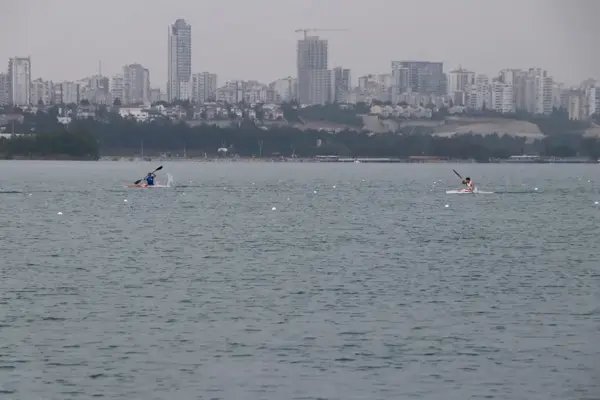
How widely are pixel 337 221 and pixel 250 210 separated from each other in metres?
10.4

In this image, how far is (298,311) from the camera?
29.9 m

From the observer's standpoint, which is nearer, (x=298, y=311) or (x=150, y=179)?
(x=298, y=311)

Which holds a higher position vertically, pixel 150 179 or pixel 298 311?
pixel 150 179

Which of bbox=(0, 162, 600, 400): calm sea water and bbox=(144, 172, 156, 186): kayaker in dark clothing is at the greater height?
bbox=(144, 172, 156, 186): kayaker in dark clothing

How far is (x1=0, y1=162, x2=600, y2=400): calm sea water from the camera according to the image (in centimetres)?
2288

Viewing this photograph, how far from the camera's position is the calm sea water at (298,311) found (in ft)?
75.0

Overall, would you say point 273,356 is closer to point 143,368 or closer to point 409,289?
point 143,368

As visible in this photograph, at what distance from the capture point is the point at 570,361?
24500 mm

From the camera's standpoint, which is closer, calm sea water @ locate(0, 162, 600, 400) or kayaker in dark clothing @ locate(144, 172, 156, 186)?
calm sea water @ locate(0, 162, 600, 400)

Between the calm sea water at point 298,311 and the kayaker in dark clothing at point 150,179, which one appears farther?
the kayaker in dark clothing at point 150,179

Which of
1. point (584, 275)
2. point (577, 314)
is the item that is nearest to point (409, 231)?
point (584, 275)

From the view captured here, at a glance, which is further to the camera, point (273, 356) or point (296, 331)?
point (296, 331)

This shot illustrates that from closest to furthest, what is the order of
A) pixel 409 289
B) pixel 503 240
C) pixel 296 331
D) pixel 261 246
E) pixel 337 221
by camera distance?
pixel 296 331 < pixel 409 289 < pixel 261 246 < pixel 503 240 < pixel 337 221

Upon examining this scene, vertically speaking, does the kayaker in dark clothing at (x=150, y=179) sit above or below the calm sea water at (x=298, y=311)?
above
